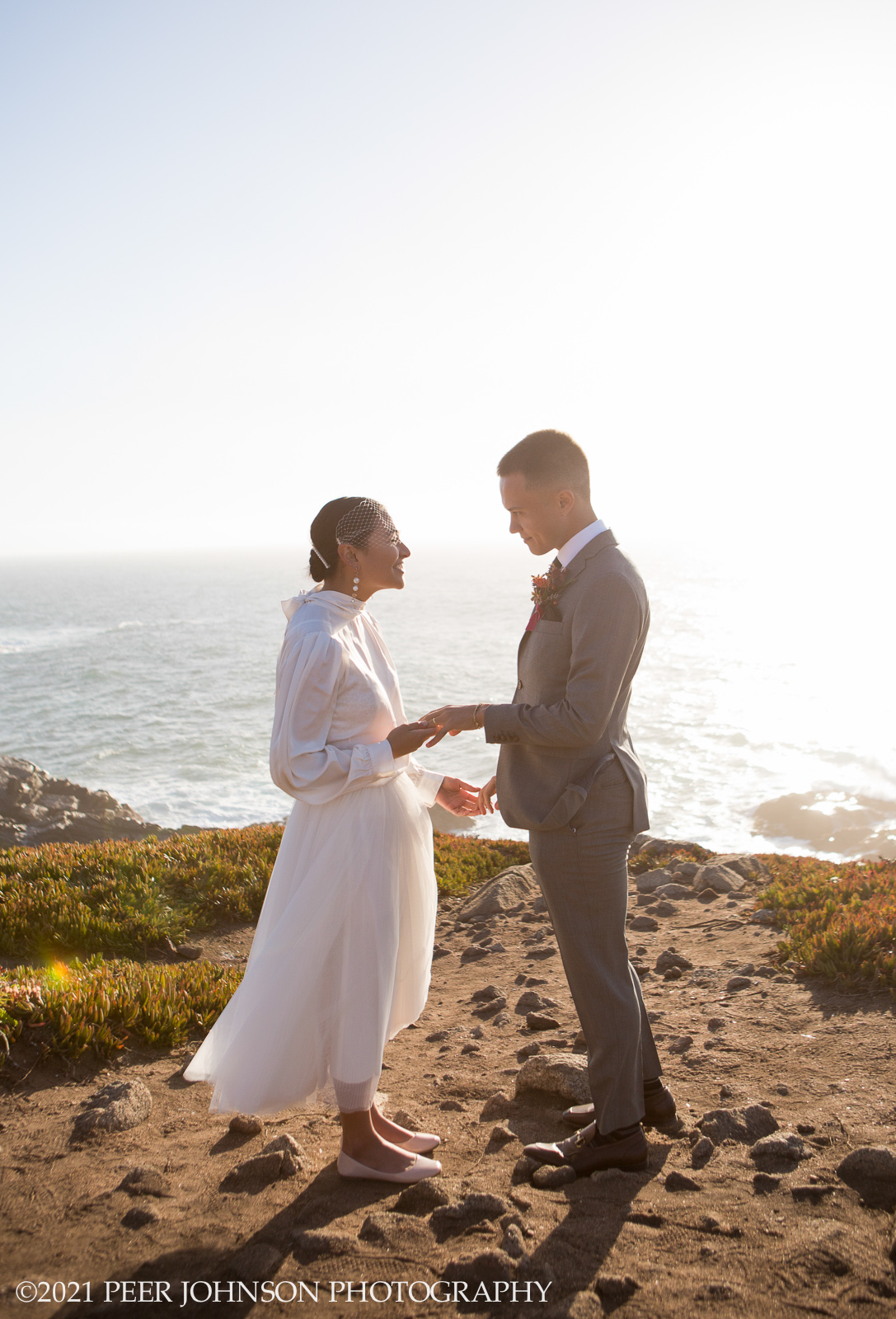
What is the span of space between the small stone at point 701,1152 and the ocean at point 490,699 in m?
16.5

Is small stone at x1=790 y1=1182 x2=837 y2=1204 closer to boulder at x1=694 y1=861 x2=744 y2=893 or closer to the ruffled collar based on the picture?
the ruffled collar

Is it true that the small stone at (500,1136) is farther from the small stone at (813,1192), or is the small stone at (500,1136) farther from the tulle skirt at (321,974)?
the small stone at (813,1192)

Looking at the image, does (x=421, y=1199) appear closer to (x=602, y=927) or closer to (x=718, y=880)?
(x=602, y=927)

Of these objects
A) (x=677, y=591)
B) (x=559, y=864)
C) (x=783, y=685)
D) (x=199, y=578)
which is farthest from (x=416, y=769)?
(x=199, y=578)

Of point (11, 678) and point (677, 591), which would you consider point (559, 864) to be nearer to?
point (11, 678)

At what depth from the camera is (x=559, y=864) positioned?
355cm

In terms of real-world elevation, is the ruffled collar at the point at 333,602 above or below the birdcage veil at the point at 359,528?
below

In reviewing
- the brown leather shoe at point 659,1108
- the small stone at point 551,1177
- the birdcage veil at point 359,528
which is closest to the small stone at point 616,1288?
the small stone at point 551,1177

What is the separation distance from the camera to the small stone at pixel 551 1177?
3.51 metres

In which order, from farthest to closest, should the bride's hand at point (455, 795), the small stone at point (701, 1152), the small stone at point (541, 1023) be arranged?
the small stone at point (541, 1023), the bride's hand at point (455, 795), the small stone at point (701, 1152)

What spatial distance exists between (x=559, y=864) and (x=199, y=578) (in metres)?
178

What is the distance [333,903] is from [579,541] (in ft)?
6.34

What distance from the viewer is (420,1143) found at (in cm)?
396

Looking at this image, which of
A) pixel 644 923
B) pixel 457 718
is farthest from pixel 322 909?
pixel 644 923
